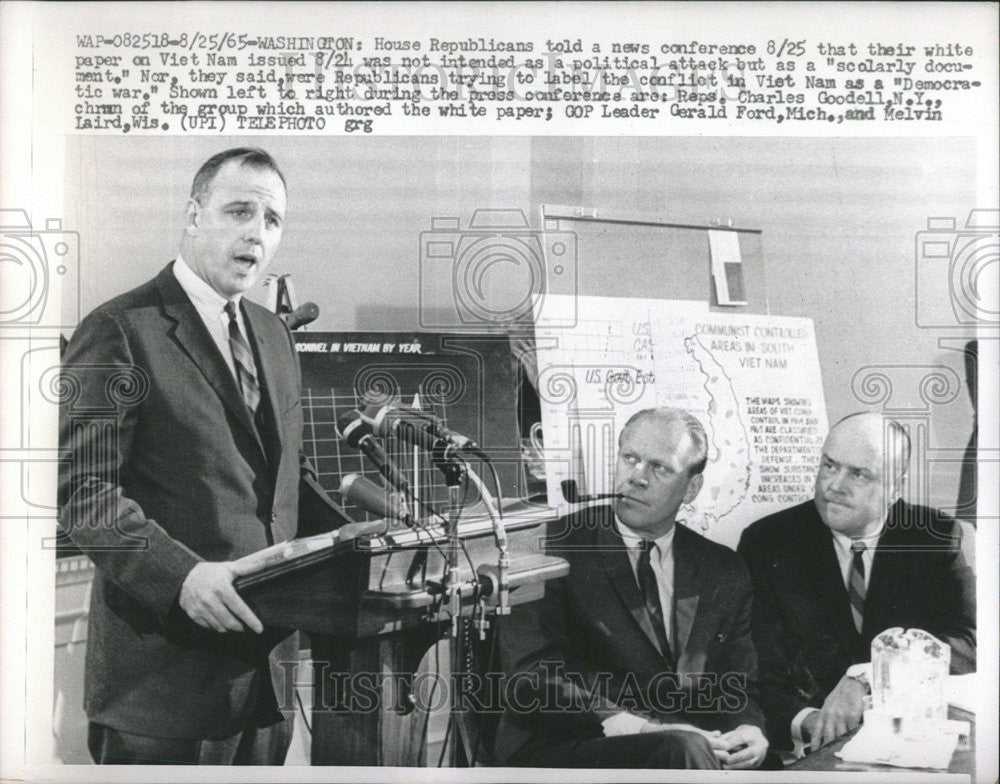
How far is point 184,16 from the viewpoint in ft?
8.77

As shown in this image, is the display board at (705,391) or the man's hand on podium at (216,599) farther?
the display board at (705,391)

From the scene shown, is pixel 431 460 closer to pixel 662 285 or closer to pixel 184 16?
Answer: pixel 662 285

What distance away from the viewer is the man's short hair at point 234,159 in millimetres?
2643

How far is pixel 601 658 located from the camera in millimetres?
Answer: 2627

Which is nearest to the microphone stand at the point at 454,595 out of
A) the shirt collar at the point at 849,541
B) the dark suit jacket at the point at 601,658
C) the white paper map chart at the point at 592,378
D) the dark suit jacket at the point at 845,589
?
the dark suit jacket at the point at 601,658

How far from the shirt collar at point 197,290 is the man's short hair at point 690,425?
112 centimetres

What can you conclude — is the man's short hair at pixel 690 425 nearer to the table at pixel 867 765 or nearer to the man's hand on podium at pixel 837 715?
the man's hand on podium at pixel 837 715

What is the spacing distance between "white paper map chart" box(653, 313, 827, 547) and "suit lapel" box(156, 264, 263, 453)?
108 centimetres

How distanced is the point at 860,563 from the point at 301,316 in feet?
5.25

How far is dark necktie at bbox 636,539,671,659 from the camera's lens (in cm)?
264

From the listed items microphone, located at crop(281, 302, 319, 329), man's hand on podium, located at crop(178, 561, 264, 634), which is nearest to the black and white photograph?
microphone, located at crop(281, 302, 319, 329)
